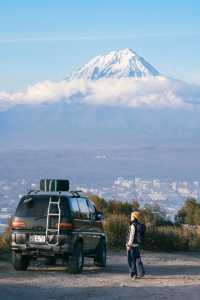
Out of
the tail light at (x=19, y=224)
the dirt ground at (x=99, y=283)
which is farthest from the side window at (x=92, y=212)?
the tail light at (x=19, y=224)

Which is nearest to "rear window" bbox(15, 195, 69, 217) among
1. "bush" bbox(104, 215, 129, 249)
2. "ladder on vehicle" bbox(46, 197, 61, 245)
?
"ladder on vehicle" bbox(46, 197, 61, 245)

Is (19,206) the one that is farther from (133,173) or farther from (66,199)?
(133,173)

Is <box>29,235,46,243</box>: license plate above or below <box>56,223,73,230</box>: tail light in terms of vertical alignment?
below

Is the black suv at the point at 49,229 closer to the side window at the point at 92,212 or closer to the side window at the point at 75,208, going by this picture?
the side window at the point at 75,208

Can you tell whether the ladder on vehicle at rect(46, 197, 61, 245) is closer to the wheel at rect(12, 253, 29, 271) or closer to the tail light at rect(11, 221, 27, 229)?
the tail light at rect(11, 221, 27, 229)

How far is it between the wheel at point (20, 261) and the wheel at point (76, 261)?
47.2 inches

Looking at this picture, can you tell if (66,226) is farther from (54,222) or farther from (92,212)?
(92,212)

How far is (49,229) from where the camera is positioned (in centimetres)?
2159

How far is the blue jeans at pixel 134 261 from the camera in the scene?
21.5 m

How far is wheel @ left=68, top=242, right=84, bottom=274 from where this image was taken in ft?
72.1

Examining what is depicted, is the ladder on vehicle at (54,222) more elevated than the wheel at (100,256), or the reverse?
the ladder on vehicle at (54,222)

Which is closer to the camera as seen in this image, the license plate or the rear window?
the license plate

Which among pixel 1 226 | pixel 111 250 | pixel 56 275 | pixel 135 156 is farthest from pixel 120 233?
pixel 135 156

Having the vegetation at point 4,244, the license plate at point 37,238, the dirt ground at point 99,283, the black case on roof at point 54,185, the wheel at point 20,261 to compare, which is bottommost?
the dirt ground at point 99,283
